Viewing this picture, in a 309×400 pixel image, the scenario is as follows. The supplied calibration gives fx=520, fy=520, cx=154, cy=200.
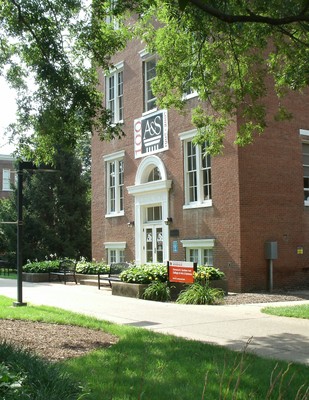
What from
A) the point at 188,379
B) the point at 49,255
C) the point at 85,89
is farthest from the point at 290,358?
the point at 49,255

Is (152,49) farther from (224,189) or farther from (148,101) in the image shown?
(148,101)

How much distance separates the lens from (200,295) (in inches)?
554

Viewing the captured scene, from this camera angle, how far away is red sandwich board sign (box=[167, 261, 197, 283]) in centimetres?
1459

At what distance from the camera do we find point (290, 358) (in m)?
7.07

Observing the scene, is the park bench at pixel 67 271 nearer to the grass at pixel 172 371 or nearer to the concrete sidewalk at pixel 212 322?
the concrete sidewalk at pixel 212 322

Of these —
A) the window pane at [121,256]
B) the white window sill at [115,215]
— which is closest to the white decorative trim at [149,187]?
the white window sill at [115,215]

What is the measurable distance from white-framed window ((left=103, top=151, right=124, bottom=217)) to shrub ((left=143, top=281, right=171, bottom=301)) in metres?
9.04

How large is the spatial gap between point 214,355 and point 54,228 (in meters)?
25.3

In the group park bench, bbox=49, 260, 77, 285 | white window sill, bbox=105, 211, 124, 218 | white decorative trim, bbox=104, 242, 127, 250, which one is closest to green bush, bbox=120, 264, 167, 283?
park bench, bbox=49, 260, 77, 285

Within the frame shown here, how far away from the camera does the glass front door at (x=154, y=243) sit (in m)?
21.3

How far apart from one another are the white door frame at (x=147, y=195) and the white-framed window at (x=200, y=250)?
44.1 inches

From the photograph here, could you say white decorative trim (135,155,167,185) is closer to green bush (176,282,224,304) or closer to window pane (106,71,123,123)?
window pane (106,71,123,123)

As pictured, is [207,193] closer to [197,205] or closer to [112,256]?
[197,205]

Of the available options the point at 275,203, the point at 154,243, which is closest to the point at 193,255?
the point at 154,243
